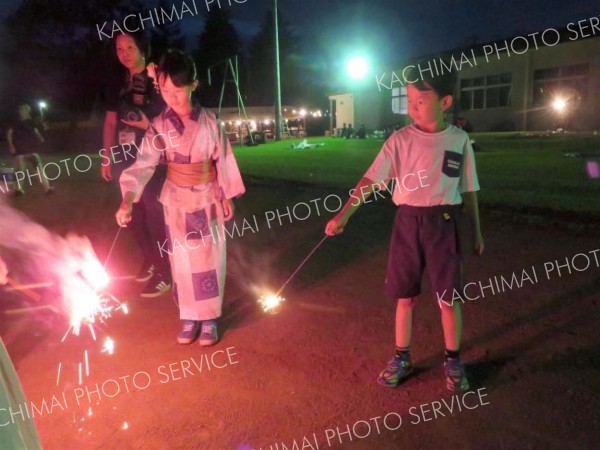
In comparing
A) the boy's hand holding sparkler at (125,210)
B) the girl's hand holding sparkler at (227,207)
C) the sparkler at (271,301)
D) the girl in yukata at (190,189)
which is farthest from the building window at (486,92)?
the boy's hand holding sparkler at (125,210)

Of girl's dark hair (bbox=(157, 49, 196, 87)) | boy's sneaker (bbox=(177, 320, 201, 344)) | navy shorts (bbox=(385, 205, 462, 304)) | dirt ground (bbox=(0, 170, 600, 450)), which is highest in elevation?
girl's dark hair (bbox=(157, 49, 196, 87))

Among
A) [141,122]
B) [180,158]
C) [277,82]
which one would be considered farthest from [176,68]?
[277,82]

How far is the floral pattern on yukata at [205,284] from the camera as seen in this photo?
3.85 meters

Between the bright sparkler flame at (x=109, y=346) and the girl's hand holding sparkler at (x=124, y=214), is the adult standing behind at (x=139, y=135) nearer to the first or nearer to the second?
the bright sparkler flame at (x=109, y=346)

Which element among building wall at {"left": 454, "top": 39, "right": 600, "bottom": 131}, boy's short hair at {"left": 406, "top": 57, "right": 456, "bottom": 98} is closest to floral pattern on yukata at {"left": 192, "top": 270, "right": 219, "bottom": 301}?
boy's short hair at {"left": 406, "top": 57, "right": 456, "bottom": 98}

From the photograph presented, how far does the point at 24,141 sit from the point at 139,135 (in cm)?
852

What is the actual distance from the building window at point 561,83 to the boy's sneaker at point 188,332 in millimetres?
23744

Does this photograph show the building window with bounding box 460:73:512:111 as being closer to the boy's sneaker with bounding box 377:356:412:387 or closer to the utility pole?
the utility pole

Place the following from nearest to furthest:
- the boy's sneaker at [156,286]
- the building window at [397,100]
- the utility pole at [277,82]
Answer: the boy's sneaker at [156,286] → the utility pole at [277,82] → the building window at [397,100]

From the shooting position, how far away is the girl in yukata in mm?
3627

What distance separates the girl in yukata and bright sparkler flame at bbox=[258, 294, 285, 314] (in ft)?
1.82

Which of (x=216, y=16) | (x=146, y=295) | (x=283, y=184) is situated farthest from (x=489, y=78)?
(x=216, y=16)

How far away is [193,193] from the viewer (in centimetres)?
376

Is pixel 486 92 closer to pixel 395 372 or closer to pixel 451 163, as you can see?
pixel 451 163
